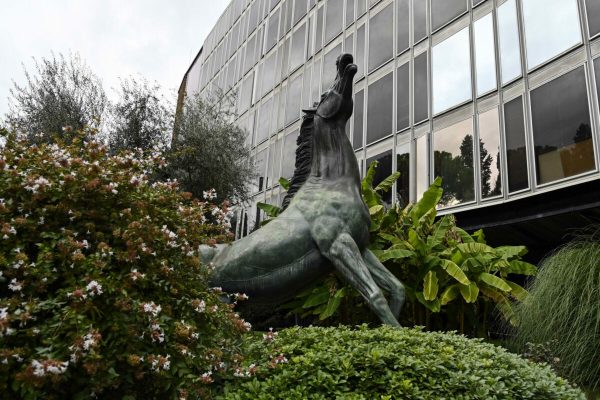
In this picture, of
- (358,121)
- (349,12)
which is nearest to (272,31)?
(349,12)

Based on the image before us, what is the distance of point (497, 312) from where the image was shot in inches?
384

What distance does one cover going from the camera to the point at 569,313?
570 centimetres

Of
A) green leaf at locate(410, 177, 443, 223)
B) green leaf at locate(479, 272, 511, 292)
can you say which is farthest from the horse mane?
green leaf at locate(410, 177, 443, 223)

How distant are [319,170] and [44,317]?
311 cm

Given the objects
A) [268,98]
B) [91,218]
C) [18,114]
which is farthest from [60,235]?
[268,98]

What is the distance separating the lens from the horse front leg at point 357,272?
443 centimetres

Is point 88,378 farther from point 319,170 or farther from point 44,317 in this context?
point 319,170

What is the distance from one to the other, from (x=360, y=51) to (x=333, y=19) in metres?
3.22

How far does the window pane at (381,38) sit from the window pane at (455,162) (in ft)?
15.1

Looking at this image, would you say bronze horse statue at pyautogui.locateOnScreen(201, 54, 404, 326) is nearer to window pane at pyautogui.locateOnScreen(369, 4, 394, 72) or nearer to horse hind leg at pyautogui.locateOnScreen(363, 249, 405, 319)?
horse hind leg at pyautogui.locateOnScreen(363, 249, 405, 319)

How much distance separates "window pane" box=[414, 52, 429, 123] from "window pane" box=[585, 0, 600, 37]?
16.6 ft

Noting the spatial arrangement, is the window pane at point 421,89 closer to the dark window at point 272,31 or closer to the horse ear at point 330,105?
the horse ear at point 330,105

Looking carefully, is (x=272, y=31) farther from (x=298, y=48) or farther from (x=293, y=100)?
(x=293, y=100)

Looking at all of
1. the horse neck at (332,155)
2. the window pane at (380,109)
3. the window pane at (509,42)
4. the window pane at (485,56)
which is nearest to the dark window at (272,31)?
the window pane at (380,109)
